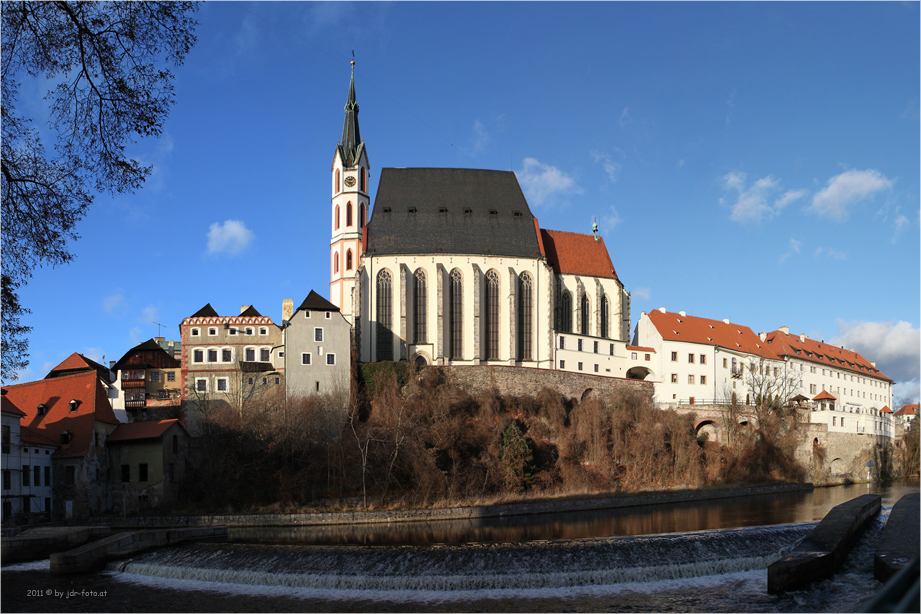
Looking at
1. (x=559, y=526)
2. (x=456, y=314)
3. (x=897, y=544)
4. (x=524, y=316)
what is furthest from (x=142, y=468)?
(x=897, y=544)

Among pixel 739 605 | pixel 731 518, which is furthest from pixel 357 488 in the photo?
pixel 739 605

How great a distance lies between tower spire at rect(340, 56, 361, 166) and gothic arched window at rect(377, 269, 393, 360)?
13.7m

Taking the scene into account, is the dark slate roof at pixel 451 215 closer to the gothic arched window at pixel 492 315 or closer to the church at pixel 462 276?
the church at pixel 462 276

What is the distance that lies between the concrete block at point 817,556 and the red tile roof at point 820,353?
2469 inches

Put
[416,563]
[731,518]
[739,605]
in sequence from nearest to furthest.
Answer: [739,605] < [416,563] < [731,518]

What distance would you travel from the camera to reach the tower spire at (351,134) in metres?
75.7

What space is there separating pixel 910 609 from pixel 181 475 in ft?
160

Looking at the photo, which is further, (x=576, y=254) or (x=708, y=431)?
(x=576, y=254)

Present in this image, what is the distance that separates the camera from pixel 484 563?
23.0m

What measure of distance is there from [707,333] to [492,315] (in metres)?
21.4

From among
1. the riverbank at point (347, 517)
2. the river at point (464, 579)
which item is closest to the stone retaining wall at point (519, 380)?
the riverbank at point (347, 517)

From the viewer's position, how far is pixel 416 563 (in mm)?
23297

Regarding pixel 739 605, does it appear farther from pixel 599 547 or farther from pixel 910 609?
pixel 910 609

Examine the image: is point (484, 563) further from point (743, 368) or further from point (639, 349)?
point (743, 368)
